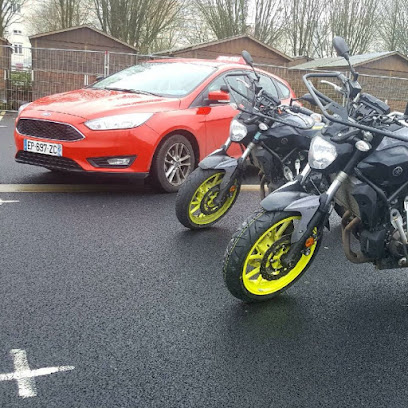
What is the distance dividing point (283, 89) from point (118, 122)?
113 inches

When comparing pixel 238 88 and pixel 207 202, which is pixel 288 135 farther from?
pixel 238 88

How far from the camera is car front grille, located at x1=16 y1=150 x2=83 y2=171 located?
5660 millimetres

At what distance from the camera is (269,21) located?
135 feet

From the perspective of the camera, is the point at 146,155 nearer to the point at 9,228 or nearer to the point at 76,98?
the point at 76,98

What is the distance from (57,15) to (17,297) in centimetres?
3781

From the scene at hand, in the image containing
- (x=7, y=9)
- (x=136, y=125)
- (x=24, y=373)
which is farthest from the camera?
(x=7, y=9)

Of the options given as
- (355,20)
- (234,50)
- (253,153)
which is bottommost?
(253,153)

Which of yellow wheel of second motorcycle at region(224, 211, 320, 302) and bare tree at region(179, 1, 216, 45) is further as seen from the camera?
bare tree at region(179, 1, 216, 45)

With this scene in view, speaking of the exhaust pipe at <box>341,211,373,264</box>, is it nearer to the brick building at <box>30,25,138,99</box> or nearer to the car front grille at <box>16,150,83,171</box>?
the car front grille at <box>16,150,83,171</box>

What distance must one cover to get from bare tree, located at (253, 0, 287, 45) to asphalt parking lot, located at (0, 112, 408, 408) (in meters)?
38.8

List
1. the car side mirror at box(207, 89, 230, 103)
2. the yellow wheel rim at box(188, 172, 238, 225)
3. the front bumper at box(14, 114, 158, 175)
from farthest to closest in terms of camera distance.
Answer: the car side mirror at box(207, 89, 230, 103)
the front bumper at box(14, 114, 158, 175)
the yellow wheel rim at box(188, 172, 238, 225)

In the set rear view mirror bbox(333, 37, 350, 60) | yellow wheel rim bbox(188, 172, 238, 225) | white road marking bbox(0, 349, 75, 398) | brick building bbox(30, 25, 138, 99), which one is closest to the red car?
yellow wheel rim bbox(188, 172, 238, 225)

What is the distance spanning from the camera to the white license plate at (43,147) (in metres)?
5.66

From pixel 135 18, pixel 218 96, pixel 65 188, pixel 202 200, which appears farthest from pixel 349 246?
pixel 135 18
